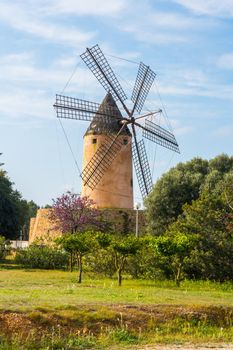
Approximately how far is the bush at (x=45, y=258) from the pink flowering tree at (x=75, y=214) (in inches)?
201

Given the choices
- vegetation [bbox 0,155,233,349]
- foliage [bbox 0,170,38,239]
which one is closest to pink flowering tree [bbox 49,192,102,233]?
vegetation [bbox 0,155,233,349]

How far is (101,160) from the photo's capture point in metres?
36.5

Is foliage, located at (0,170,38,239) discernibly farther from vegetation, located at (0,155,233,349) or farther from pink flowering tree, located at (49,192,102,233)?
pink flowering tree, located at (49,192,102,233)

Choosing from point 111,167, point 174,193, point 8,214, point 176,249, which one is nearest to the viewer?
point 176,249

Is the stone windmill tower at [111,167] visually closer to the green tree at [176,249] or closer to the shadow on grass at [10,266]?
the shadow on grass at [10,266]

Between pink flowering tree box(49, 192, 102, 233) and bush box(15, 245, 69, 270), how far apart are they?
510cm

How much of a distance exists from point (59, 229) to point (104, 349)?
2716 cm

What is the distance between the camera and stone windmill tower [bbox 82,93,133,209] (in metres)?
37.1

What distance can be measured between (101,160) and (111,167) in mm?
1274

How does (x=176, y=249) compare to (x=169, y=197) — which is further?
(x=169, y=197)

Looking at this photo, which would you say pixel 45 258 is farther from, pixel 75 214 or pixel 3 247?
pixel 75 214

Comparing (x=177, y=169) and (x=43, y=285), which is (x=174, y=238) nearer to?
(x=43, y=285)

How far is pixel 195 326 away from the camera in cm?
1288

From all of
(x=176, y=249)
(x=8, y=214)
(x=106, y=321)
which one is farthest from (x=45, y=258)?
(x=106, y=321)
